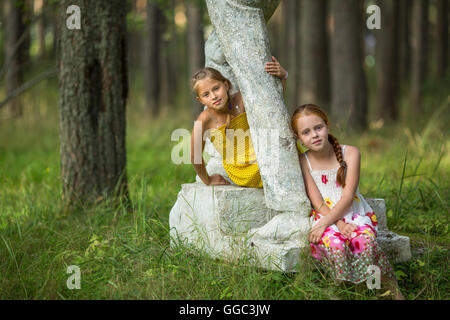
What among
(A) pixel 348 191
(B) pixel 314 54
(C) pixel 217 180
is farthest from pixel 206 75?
(B) pixel 314 54

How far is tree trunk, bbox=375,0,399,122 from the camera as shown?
1105 centimetres

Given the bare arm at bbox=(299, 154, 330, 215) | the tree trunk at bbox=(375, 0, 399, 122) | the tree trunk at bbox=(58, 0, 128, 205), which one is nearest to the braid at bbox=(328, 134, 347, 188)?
the bare arm at bbox=(299, 154, 330, 215)

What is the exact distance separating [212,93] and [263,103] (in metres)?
0.36

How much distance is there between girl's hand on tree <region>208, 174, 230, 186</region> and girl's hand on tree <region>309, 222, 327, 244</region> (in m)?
0.78

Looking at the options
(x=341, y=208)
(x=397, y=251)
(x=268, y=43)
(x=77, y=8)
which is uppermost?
(x=77, y=8)

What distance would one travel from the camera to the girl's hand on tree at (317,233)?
113 inches

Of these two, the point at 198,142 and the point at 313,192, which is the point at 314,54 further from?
the point at 313,192

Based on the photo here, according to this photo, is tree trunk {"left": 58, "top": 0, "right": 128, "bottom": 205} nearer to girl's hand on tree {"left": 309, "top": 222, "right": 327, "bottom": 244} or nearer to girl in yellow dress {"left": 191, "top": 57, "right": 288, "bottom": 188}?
girl in yellow dress {"left": 191, "top": 57, "right": 288, "bottom": 188}

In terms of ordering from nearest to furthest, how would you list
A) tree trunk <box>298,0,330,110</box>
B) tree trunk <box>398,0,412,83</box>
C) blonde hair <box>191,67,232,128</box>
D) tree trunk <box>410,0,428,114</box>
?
blonde hair <box>191,67,232,128</box> < tree trunk <box>298,0,330,110</box> < tree trunk <box>410,0,428,114</box> < tree trunk <box>398,0,412,83</box>

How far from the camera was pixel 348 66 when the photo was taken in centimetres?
888

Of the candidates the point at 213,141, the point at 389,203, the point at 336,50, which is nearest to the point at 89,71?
the point at 213,141

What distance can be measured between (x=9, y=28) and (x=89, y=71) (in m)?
7.43
